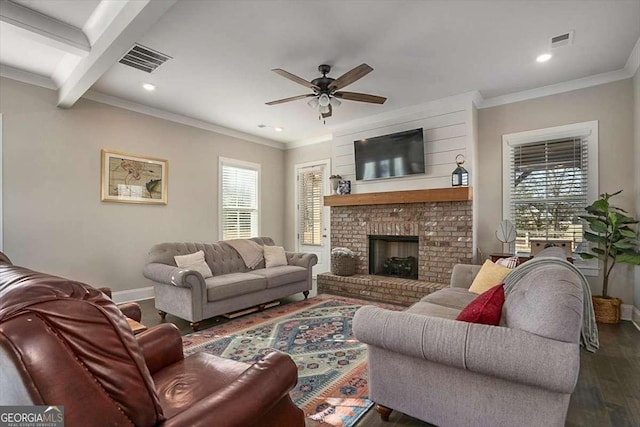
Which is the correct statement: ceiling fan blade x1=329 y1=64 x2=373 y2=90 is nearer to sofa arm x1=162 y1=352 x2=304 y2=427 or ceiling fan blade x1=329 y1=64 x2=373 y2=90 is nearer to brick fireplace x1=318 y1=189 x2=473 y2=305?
brick fireplace x1=318 y1=189 x2=473 y2=305

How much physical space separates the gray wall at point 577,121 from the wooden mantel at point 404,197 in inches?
19.2

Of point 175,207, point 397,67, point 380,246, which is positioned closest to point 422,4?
point 397,67

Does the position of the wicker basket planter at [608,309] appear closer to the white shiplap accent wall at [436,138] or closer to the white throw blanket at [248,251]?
the white shiplap accent wall at [436,138]

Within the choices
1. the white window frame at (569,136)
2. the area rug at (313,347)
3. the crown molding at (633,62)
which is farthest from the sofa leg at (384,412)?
the crown molding at (633,62)

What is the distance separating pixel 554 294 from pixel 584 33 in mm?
2901

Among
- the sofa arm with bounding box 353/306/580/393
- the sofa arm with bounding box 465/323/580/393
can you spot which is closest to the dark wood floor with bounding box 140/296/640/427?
the sofa arm with bounding box 353/306/580/393

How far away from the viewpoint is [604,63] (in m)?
3.56

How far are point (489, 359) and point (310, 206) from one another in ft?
17.7

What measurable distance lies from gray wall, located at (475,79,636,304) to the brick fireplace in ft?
1.37

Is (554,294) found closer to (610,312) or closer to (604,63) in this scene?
(610,312)

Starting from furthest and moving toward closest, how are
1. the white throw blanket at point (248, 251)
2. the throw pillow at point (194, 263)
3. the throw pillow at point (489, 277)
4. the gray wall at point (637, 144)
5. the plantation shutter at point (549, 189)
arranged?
the white throw blanket at point (248, 251)
the plantation shutter at point (549, 189)
the throw pillow at point (194, 263)
the gray wall at point (637, 144)
the throw pillow at point (489, 277)

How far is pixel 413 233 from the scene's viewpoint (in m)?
4.83

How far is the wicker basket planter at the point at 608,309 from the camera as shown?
3525 mm

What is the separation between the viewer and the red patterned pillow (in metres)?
1.63
